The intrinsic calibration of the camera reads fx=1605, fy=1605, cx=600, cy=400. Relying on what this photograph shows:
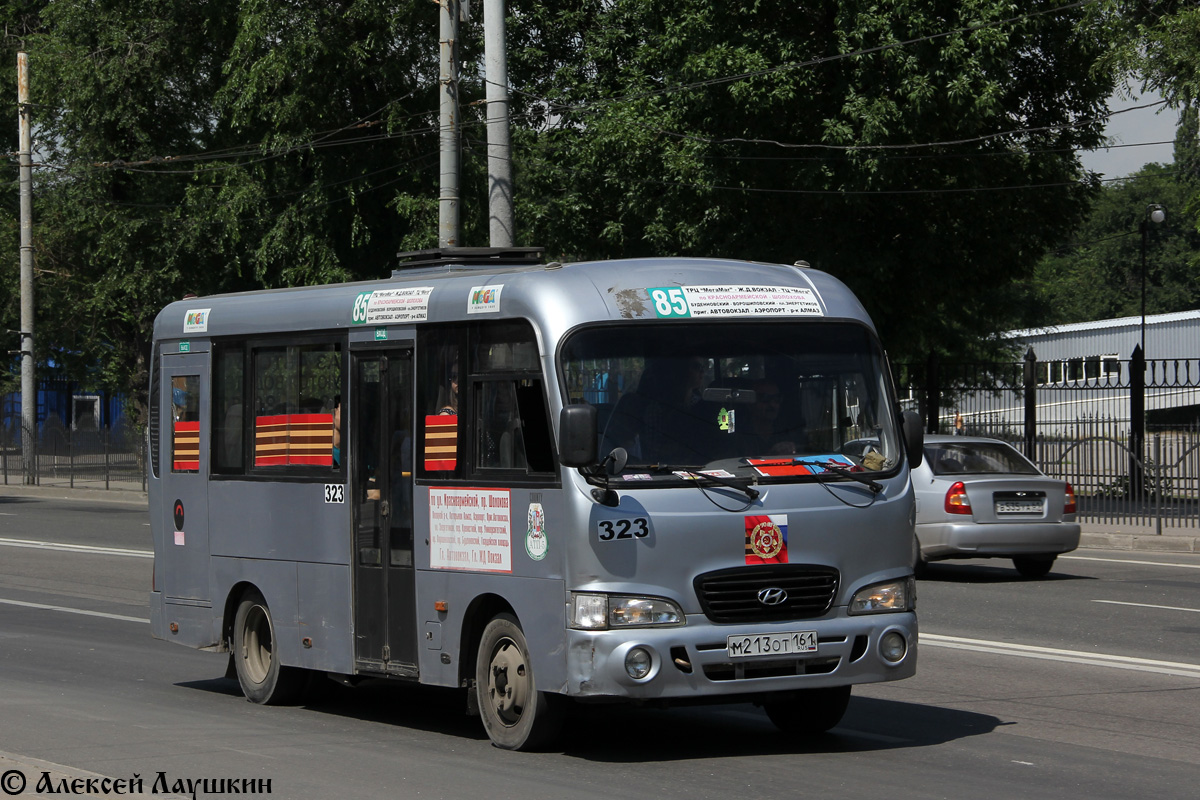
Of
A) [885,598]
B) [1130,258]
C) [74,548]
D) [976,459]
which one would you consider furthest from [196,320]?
[1130,258]

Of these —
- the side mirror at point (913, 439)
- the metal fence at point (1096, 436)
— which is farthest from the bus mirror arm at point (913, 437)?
the metal fence at point (1096, 436)

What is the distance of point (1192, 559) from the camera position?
2119 cm

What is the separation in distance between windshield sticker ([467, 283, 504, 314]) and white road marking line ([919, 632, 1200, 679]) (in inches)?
211

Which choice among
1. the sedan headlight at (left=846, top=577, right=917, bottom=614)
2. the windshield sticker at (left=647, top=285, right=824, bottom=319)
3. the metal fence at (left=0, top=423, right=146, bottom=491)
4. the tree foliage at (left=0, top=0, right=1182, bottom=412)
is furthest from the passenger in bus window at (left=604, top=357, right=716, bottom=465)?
the metal fence at (left=0, top=423, right=146, bottom=491)

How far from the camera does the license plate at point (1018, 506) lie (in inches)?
686

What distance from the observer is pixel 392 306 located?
940 centimetres

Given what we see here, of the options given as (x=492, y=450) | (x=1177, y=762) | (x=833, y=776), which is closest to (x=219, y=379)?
(x=492, y=450)

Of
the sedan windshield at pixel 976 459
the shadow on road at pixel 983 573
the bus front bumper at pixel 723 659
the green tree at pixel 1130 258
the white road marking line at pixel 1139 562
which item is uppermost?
the green tree at pixel 1130 258

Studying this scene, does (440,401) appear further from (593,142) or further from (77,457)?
(77,457)

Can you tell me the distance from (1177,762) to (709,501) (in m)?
2.66

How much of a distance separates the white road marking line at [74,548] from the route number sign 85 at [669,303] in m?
14.8

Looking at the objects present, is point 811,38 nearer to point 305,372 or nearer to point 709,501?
point 305,372

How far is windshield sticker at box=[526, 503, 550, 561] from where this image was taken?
802 cm

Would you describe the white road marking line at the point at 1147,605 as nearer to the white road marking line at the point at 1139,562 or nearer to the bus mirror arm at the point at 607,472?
the white road marking line at the point at 1139,562
